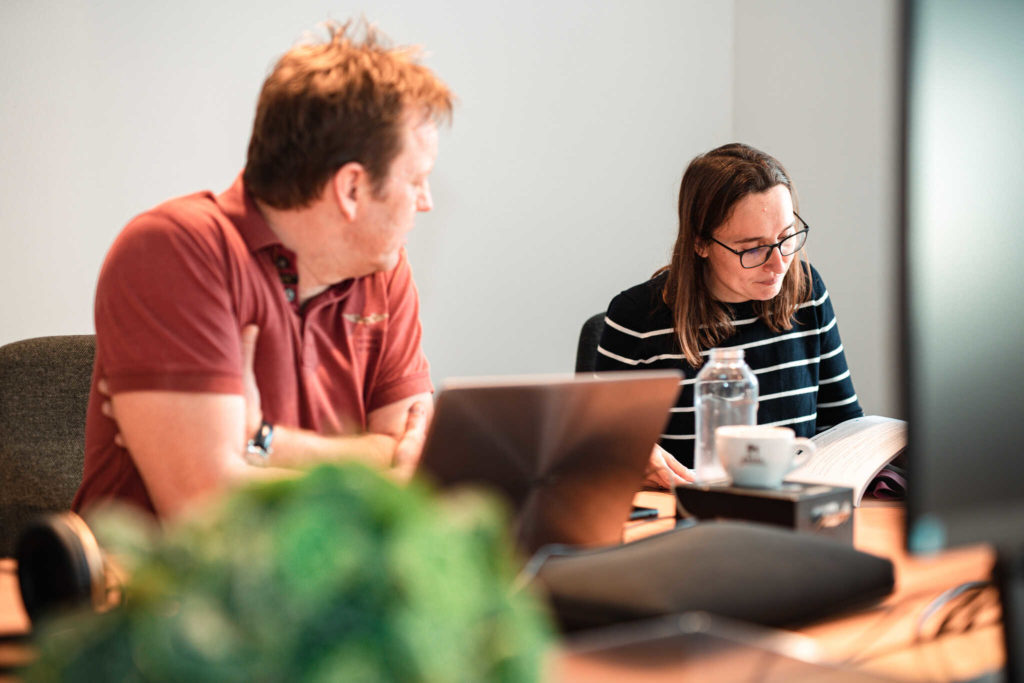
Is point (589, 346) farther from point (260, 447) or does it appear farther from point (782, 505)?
point (782, 505)

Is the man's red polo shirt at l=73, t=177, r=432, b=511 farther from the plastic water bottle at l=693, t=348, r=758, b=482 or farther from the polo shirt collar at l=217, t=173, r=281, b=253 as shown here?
the plastic water bottle at l=693, t=348, r=758, b=482

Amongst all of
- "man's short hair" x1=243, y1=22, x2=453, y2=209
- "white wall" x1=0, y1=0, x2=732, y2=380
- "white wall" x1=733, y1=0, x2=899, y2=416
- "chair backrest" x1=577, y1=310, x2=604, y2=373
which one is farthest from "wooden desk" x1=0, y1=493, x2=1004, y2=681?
"white wall" x1=733, y1=0, x2=899, y2=416

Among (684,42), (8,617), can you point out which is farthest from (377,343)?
(684,42)

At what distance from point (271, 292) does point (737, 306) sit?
116 cm

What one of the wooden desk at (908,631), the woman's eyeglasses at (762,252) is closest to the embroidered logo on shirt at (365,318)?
the wooden desk at (908,631)

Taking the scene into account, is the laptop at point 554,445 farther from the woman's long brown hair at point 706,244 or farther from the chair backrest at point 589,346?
the chair backrest at point 589,346

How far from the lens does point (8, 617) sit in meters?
0.88

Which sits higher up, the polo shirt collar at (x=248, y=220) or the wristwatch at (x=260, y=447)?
the polo shirt collar at (x=248, y=220)

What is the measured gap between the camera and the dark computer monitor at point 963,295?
57cm

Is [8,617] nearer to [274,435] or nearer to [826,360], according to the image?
[274,435]

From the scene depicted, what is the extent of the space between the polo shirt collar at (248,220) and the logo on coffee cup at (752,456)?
2.32 ft

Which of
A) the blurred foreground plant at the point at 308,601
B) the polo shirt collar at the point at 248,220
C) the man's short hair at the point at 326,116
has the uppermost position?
the man's short hair at the point at 326,116

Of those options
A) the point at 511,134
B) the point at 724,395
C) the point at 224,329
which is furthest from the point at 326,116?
the point at 511,134

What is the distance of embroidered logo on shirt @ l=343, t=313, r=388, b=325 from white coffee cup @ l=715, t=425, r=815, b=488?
629 mm
